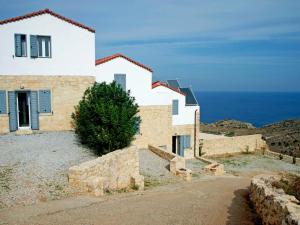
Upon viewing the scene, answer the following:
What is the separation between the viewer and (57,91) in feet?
61.4

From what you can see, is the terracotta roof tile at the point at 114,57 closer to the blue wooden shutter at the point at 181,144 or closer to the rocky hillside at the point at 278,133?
the blue wooden shutter at the point at 181,144

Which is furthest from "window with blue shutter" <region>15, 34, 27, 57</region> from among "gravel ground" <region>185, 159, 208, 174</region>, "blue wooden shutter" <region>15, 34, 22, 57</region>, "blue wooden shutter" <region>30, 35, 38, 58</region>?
"gravel ground" <region>185, 159, 208, 174</region>

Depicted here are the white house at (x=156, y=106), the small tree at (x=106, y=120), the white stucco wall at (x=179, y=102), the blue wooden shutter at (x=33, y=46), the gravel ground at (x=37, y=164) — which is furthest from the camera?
the white stucco wall at (x=179, y=102)

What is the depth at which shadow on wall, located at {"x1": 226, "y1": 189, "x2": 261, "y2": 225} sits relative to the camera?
8.59 meters

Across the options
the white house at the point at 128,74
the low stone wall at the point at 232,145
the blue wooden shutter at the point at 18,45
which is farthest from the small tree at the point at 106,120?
the low stone wall at the point at 232,145

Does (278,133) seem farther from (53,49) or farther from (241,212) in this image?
(241,212)

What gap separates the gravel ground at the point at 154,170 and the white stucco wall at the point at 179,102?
4.18 m

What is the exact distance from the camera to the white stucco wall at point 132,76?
2031 centimetres

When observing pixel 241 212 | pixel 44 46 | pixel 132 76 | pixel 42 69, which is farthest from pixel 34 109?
pixel 241 212

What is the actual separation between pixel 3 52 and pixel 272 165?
22.5 m

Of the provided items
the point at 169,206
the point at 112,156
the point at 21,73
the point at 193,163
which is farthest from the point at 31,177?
the point at 193,163

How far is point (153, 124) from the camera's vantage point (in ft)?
74.9

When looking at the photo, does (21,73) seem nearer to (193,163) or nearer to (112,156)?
(112,156)

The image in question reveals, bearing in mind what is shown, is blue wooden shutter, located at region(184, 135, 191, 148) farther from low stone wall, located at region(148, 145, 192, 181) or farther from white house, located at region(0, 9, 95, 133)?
white house, located at region(0, 9, 95, 133)
